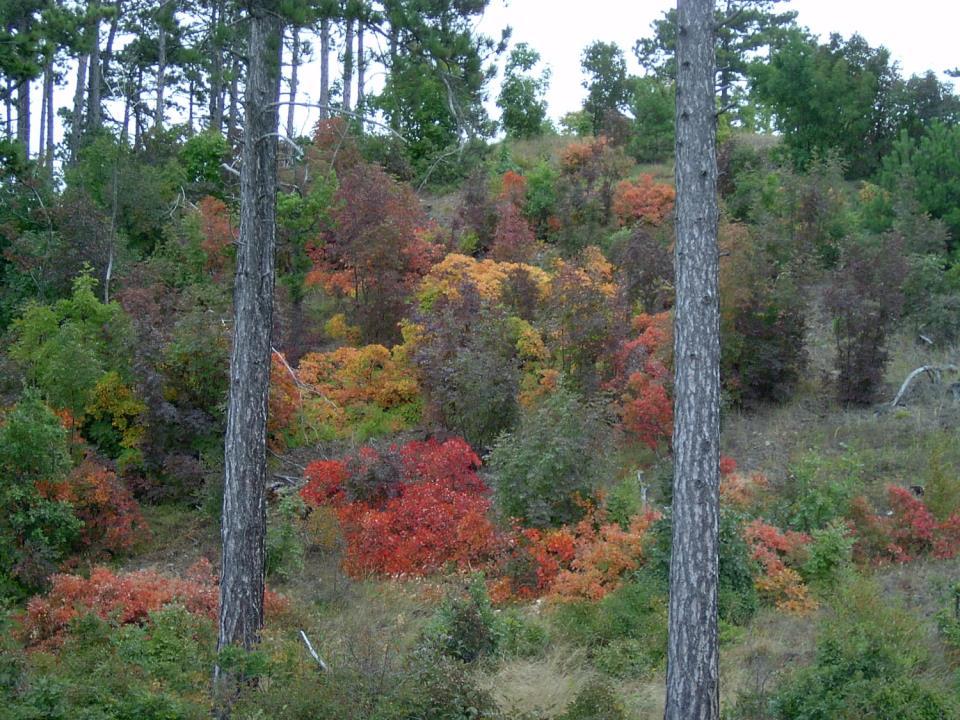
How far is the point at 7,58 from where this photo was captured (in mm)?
25891

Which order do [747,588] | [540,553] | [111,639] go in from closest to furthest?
[111,639]
[747,588]
[540,553]

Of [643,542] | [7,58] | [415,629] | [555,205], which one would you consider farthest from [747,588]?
[7,58]

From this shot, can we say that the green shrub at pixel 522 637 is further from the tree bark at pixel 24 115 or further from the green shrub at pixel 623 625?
the tree bark at pixel 24 115

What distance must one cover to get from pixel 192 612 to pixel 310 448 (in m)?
7.19

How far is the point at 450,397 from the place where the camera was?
17172 mm

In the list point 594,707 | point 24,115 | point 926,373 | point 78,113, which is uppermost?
point 24,115

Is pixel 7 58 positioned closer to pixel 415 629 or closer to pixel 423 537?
pixel 423 537

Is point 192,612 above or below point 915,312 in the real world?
below

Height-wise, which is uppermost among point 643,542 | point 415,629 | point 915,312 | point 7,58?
point 7,58

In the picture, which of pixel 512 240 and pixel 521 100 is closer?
pixel 512 240

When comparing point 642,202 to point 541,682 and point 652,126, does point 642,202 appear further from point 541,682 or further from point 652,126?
point 541,682

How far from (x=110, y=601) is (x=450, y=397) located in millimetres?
6680

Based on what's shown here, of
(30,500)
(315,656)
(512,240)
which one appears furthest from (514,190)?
(315,656)

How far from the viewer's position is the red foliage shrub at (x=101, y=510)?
15797 mm
